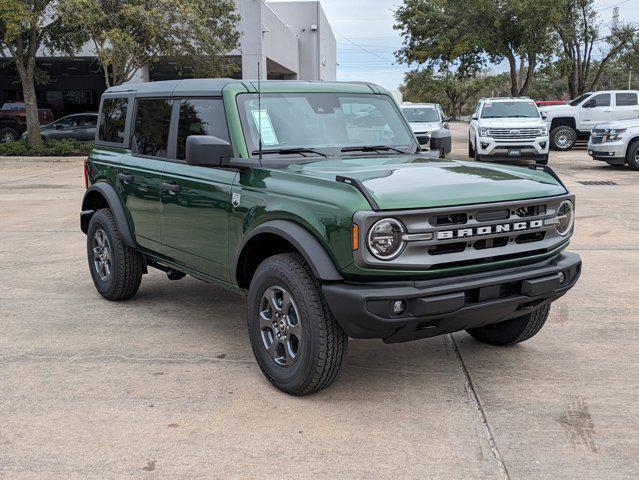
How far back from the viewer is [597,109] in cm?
2373

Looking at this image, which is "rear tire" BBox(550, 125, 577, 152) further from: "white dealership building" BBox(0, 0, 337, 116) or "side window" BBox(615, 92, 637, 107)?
"white dealership building" BBox(0, 0, 337, 116)

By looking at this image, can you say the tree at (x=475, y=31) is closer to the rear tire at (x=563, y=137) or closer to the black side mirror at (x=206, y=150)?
the rear tire at (x=563, y=137)

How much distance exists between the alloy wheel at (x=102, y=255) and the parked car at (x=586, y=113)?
2035cm

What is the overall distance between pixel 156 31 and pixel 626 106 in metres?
15.6

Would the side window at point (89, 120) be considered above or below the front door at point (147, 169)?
above

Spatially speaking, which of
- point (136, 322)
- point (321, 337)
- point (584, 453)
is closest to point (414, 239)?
point (321, 337)

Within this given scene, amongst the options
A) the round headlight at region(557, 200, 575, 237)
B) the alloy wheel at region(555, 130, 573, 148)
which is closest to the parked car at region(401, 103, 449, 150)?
the alloy wheel at region(555, 130, 573, 148)

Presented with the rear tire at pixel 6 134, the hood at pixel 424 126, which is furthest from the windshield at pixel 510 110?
the rear tire at pixel 6 134

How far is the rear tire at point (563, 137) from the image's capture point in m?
24.6

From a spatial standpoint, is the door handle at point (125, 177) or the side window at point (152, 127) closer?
the side window at point (152, 127)

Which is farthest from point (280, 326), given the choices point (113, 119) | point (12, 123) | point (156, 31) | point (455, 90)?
point (455, 90)

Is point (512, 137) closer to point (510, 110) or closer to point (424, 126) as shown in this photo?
point (510, 110)

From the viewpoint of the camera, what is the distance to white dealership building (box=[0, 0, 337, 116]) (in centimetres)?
3197

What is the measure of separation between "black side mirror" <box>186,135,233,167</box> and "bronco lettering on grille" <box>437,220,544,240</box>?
4.86 ft
